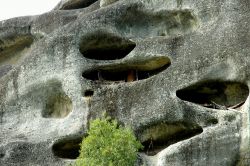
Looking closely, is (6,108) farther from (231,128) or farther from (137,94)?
(231,128)

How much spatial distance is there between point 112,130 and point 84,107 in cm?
171

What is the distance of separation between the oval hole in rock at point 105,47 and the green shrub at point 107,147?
3.10m

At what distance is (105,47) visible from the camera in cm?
Answer: 1638

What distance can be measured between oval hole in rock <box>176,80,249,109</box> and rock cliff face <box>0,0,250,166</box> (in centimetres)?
2

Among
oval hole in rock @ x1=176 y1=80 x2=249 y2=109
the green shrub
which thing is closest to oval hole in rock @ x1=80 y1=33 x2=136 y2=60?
oval hole in rock @ x1=176 y1=80 x2=249 y2=109

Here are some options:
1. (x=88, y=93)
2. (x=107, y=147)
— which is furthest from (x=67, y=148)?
(x=107, y=147)

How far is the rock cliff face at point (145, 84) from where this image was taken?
13570 mm

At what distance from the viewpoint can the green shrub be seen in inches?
505

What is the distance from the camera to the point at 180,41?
48.9ft

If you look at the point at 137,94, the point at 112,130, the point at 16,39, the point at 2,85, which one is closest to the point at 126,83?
the point at 137,94

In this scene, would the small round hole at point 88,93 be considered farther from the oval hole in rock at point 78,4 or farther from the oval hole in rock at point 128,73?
the oval hole in rock at point 78,4

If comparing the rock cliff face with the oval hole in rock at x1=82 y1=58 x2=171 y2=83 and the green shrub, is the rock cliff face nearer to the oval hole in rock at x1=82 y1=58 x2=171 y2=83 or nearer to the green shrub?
the oval hole in rock at x1=82 y1=58 x2=171 y2=83

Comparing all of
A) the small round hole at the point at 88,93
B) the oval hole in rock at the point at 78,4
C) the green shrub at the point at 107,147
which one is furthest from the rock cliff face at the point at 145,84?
the oval hole in rock at the point at 78,4

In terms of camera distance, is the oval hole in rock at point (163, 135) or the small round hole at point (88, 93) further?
the small round hole at point (88, 93)
